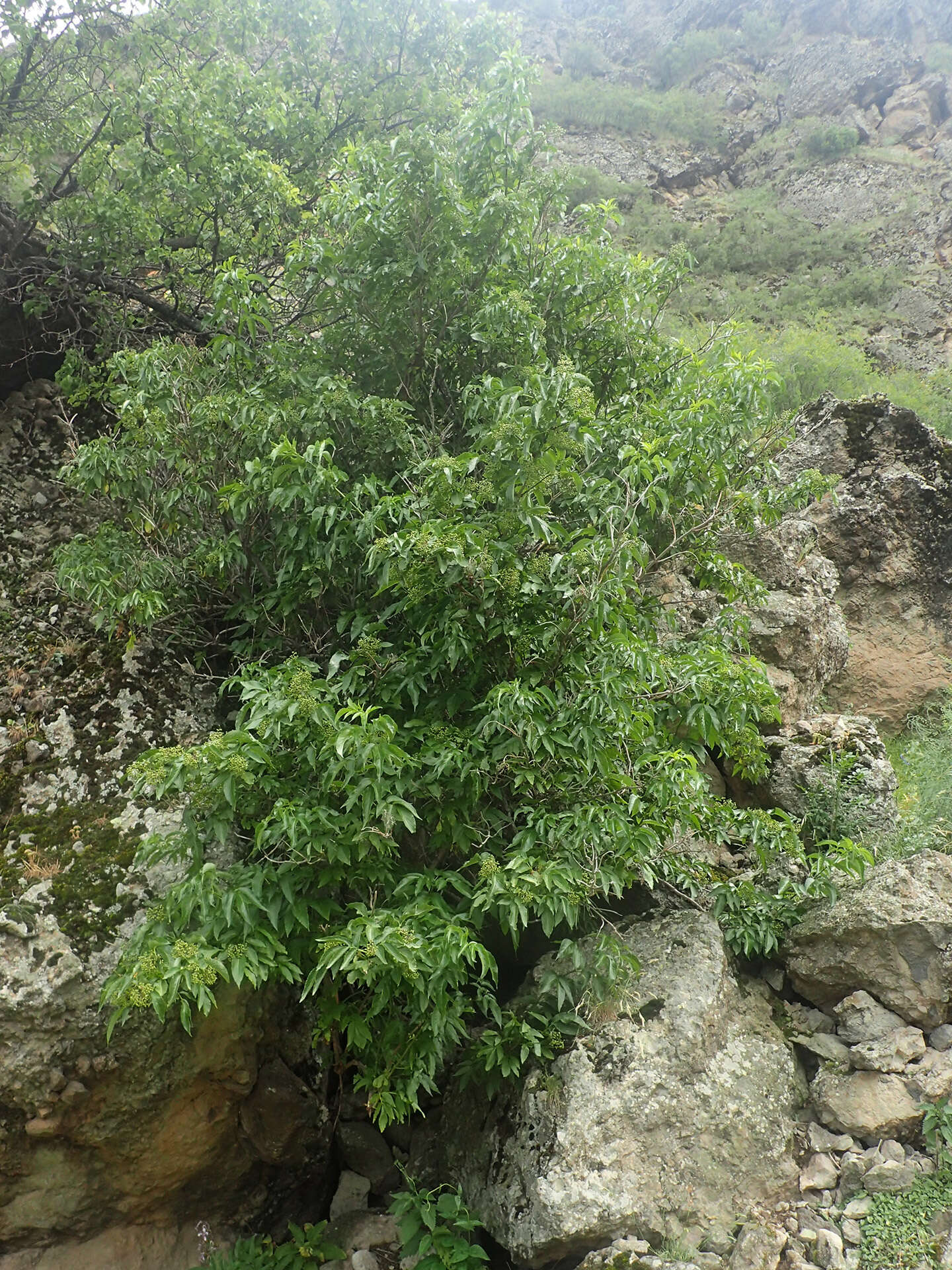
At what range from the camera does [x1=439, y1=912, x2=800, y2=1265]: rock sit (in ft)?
12.9

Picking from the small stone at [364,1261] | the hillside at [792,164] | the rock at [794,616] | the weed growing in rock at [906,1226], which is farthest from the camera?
the hillside at [792,164]

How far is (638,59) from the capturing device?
34781mm

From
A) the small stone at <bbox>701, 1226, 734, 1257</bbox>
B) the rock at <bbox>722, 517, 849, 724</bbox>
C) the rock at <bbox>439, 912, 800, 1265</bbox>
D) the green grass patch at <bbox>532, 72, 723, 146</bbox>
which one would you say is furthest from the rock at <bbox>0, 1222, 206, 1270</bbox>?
the green grass patch at <bbox>532, 72, 723, 146</bbox>

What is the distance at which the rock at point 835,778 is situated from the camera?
5.52 m

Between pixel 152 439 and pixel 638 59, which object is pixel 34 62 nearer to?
pixel 152 439

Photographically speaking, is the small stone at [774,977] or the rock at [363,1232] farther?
the small stone at [774,977]

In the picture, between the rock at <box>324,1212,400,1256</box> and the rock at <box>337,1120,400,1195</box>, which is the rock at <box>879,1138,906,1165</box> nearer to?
the rock at <box>324,1212,400,1256</box>

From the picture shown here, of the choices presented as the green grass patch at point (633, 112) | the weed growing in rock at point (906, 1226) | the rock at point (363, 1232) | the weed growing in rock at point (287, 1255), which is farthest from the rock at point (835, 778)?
the green grass patch at point (633, 112)

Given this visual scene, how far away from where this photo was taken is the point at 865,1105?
4.11 meters

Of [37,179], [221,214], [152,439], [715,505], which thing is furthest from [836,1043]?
[37,179]

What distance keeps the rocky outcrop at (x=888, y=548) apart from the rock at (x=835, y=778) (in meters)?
2.48

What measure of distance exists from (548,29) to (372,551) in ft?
146

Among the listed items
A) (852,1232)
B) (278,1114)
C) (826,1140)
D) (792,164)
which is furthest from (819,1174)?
(792,164)

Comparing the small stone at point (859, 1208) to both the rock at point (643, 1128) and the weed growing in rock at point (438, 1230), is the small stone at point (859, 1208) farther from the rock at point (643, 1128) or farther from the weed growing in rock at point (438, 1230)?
the weed growing in rock at point (438, 1230)
